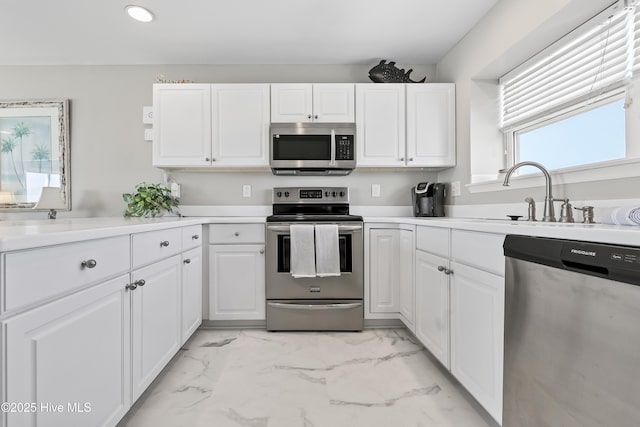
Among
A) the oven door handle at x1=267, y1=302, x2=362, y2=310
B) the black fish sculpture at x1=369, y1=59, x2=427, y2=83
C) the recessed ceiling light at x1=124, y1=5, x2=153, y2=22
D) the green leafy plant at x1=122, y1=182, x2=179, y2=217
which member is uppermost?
the recessed ceiling light at x1=124, y1=5, x2=153, y2=22

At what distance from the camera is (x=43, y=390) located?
0.85m

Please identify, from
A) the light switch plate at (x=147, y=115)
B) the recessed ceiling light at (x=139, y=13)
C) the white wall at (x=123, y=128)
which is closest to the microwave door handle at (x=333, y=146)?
A: the white wall at (x=123, y=128)

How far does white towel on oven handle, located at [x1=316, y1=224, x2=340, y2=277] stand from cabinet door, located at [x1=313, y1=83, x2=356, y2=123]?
97 cm

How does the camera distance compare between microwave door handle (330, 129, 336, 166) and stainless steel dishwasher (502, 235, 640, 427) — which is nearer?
stainless steel dishwasher (502, 235, 640, 427)

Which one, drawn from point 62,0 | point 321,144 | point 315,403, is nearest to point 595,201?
point 315,403

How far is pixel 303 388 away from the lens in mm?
1653

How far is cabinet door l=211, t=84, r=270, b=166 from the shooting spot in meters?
2.69

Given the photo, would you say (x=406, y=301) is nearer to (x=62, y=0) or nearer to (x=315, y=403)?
(x=315, y=403)

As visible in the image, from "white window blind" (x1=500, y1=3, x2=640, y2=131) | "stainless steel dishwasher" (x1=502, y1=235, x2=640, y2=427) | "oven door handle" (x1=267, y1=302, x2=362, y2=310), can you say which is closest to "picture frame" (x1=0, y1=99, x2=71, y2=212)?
"oven door handle" (x1=267, y1=302, x2=362, y2=310)

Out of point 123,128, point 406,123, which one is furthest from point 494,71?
point 123,128

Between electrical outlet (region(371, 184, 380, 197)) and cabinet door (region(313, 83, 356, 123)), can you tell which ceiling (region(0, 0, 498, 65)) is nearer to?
cabinet door (region(313, 83, 356, 123))

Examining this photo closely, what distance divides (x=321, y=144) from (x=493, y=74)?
54.2 inches

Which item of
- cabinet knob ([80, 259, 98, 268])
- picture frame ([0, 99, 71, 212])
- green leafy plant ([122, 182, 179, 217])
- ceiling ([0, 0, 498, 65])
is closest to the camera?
cabinet knob ([80, 259, 98, 268])

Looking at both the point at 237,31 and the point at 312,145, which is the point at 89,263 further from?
the point at 237,31
